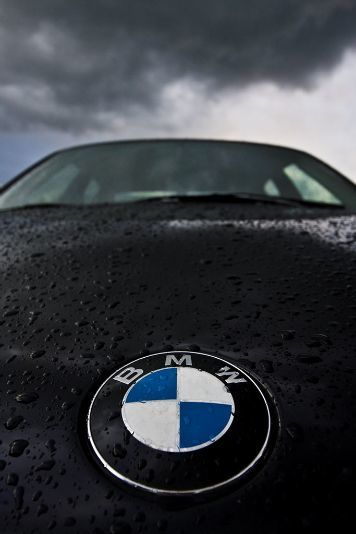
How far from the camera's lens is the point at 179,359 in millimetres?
636

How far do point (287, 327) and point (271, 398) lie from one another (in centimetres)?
18

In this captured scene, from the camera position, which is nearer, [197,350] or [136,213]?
[197,350]

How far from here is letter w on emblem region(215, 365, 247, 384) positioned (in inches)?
23.1

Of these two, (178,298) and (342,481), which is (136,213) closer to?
(178,298)

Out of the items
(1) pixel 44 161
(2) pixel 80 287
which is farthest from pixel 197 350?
(1) pixel 44 161

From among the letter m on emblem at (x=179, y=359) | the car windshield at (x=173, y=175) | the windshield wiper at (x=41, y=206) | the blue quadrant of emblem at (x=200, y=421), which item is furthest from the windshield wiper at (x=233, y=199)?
the blue quadrant of emblem at (x=200, y=421)

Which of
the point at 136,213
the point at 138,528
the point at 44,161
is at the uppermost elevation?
the point at 44,161

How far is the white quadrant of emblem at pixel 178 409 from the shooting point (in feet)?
1.63

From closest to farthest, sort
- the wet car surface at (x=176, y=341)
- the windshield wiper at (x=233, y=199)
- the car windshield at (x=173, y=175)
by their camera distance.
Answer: the wet car surface at (x=176, y=341), the windshield wiper at (x=233, y=199), the car windshield at (x=173, y=175)

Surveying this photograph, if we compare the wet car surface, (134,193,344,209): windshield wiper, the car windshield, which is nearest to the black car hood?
the wet car surface

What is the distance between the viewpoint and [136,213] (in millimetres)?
Answer: 1388

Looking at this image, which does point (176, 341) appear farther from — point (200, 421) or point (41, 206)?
point (41, 206)

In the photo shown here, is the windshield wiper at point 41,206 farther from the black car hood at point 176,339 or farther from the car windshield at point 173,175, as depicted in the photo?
the black car hood at point 176,339

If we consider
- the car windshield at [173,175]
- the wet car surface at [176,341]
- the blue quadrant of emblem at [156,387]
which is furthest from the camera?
the car windshield at [173,175]
